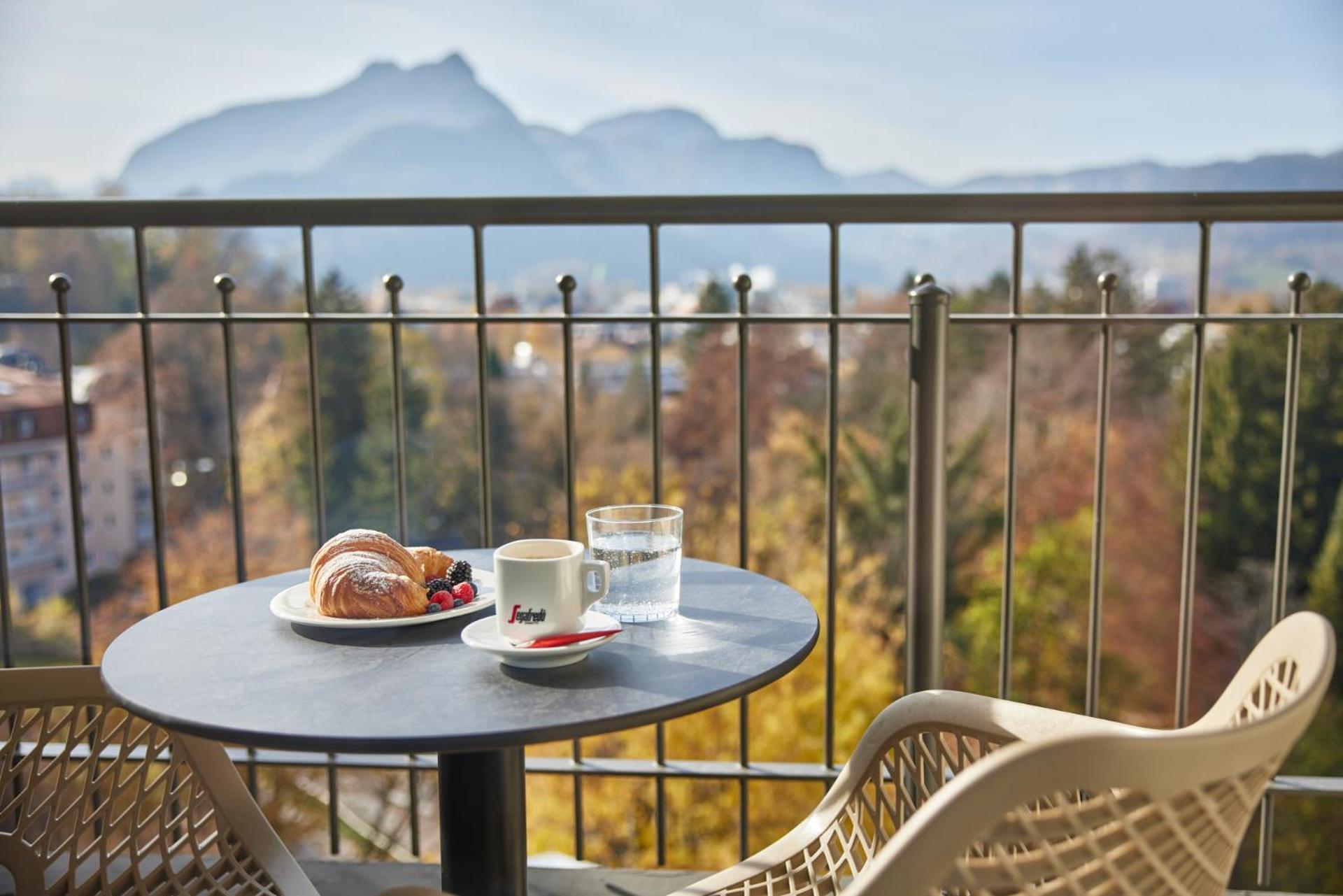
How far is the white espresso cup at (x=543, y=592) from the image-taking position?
880 mm

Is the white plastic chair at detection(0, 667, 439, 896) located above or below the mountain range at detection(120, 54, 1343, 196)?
below

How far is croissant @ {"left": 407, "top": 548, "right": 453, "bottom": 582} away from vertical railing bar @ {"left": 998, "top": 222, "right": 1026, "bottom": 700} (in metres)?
0.85

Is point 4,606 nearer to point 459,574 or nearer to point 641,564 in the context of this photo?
point 459,574

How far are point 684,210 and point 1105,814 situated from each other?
3.91ft

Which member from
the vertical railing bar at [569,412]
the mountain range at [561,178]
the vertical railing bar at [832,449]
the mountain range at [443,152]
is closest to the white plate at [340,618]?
the vertical railing bar at [569,412]

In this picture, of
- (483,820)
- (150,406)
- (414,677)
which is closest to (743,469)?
(483,820)

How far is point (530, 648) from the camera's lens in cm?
87

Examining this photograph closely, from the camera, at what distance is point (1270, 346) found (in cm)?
1227

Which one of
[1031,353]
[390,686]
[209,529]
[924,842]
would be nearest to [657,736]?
[390,686]

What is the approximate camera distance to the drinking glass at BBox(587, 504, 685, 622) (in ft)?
3.37

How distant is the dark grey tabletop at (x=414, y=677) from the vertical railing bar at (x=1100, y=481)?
2.52ft

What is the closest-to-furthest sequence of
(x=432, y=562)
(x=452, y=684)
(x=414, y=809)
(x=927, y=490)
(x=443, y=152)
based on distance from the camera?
(x=452, y=684) → (x=432, y=562) → (x=927, y=490) → (x=414, y=809) → (x=443, y=152)

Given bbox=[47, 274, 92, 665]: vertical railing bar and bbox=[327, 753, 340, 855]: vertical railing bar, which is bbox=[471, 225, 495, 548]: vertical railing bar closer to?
bbox=[327, 753, 340, 855]: vertical railing bar

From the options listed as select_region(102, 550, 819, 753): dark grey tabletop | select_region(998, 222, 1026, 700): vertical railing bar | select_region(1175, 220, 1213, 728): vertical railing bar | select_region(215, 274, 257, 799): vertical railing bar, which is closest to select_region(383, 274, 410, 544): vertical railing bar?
select_region(215, 274, 257, 799): vertical railing bar
